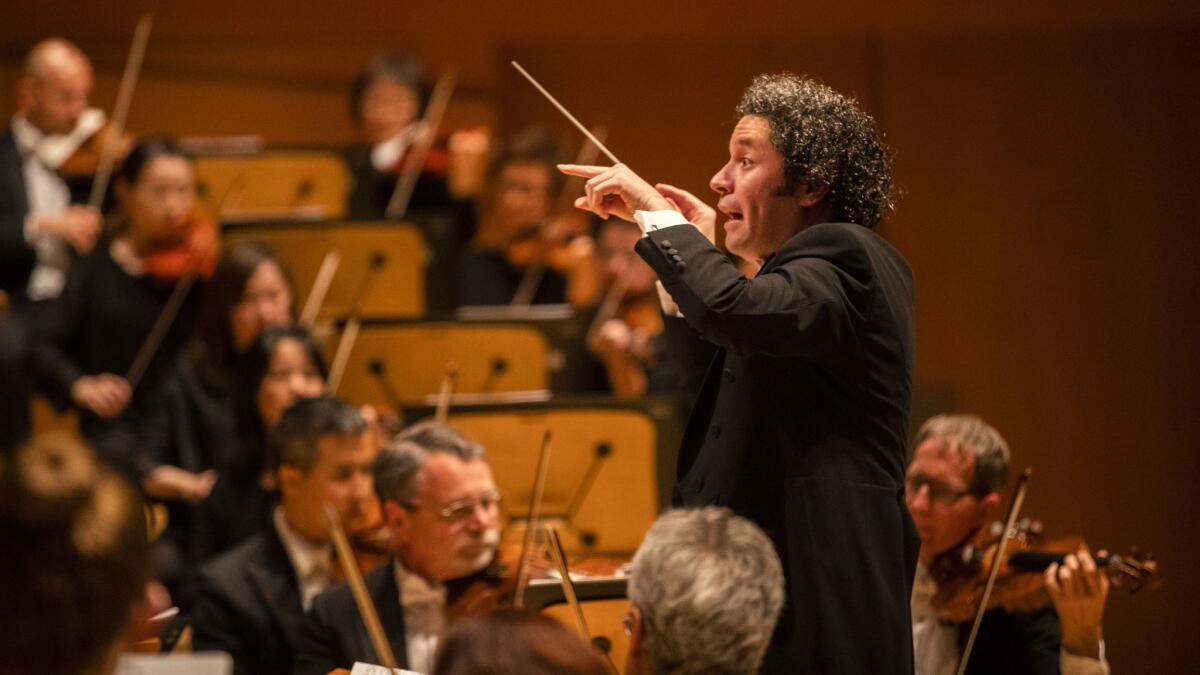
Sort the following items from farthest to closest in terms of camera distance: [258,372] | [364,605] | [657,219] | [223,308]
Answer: [223,308] < [258,372] < [364,605] < [657,219]

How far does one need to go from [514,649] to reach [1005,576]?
1.31 m

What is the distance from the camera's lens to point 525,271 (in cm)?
428

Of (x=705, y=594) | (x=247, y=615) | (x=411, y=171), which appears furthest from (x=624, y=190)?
(x=411, y=171)

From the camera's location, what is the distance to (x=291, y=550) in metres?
2.75

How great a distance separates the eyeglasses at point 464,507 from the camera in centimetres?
248

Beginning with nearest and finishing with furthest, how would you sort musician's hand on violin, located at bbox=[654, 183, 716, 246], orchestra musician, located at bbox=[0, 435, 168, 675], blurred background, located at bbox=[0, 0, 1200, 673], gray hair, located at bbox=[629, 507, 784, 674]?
orchestra musician, located at bbox=[0, 435, 168, 675] → gray hair, located at bbox=[629, 507, 784, 674] → musician's hand on violin, located at bbox=[654, 183, 716, 246] → blurred background, located at bbox=[0, 0, 1200, 673]

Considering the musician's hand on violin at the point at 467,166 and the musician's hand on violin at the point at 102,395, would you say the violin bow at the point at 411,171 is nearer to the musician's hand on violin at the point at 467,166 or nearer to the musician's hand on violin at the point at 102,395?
the musician's hand on violin at the point at 467,166

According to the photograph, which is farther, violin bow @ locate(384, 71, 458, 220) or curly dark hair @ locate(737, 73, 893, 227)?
violin bow @ locate(384, 71, 458, 220)

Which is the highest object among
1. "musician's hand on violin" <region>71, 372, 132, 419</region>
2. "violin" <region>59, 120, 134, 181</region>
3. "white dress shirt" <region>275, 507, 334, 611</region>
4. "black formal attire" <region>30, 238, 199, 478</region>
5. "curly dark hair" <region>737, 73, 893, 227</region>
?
"violin" <region>59, 120, 134, 181</region>

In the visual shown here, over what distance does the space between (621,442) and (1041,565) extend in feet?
3.11

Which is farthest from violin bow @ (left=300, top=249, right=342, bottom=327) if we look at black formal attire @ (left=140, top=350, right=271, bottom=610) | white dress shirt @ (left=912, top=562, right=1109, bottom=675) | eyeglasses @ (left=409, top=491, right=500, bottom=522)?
white dress shirt @ (left=912, top=562, right=1109, bottom=675)

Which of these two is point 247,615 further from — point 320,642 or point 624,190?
point 624,190

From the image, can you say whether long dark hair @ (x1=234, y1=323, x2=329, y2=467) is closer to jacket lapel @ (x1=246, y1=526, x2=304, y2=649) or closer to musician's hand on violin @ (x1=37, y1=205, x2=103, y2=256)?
jacket lapel @ (x1=246, y1=526, x2=304, y2=649)

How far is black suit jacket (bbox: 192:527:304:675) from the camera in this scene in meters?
2.56
